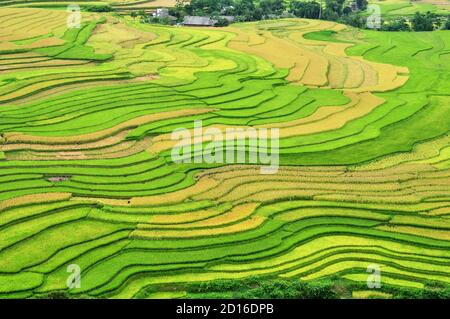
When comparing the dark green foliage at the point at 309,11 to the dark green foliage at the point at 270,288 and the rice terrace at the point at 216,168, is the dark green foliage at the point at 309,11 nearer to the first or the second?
the rice terrace at the point at 216,168

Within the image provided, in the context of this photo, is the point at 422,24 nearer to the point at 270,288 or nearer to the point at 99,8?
the point at 99,8

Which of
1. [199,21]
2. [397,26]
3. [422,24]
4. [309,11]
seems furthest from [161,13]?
[422,24]

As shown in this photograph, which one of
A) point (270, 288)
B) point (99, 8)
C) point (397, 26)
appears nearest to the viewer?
point (270, 288)

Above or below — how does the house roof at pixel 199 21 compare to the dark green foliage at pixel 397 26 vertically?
above

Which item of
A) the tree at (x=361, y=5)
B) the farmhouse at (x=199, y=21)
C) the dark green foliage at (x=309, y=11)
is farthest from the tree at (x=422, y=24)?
the farmhouse at (x=199, y=21)

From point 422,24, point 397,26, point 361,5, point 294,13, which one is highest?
point 422,24

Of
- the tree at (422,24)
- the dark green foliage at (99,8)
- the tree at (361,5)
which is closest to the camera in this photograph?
the dark green foliage at (99,8)

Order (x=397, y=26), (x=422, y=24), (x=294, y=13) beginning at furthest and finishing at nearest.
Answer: (x=294, y=13)
(x=397, y=26)
(x=422, y=24)

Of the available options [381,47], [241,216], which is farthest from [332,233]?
[381,47]

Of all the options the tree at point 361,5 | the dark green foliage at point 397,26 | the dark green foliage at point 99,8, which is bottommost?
the tree at point 361,5
